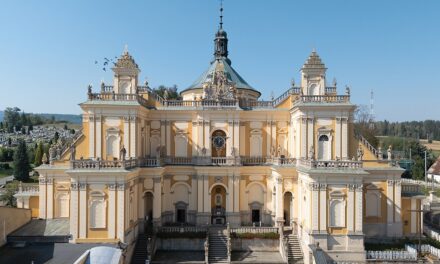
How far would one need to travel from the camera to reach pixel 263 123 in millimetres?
28109

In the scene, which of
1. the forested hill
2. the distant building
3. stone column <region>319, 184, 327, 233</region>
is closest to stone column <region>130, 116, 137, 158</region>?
stone column <region>319, 184, 327, 233</region>

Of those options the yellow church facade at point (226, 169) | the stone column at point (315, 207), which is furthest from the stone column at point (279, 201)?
the stone column at point (315, 207)

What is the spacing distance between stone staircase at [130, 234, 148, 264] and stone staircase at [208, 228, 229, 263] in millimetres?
A: 4107

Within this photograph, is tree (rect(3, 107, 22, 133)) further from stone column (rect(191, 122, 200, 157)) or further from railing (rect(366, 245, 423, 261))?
railing (rect(366, 245, 423, 261))

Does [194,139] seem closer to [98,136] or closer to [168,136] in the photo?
[168,136]

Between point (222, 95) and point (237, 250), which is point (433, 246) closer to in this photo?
point (237, 250)

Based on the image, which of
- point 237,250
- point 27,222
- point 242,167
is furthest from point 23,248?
point 242,167

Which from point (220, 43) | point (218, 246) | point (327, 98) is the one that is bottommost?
point (218, 246)

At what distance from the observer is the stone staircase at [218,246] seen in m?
23.1

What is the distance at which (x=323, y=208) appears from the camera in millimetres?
21344

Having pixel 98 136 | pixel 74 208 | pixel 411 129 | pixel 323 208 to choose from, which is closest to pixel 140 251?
pixel 74 208

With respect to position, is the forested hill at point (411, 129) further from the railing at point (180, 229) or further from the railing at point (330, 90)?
the railing at point (180, 229)

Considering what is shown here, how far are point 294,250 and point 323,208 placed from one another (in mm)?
4033

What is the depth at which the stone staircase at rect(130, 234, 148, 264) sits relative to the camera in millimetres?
22781
